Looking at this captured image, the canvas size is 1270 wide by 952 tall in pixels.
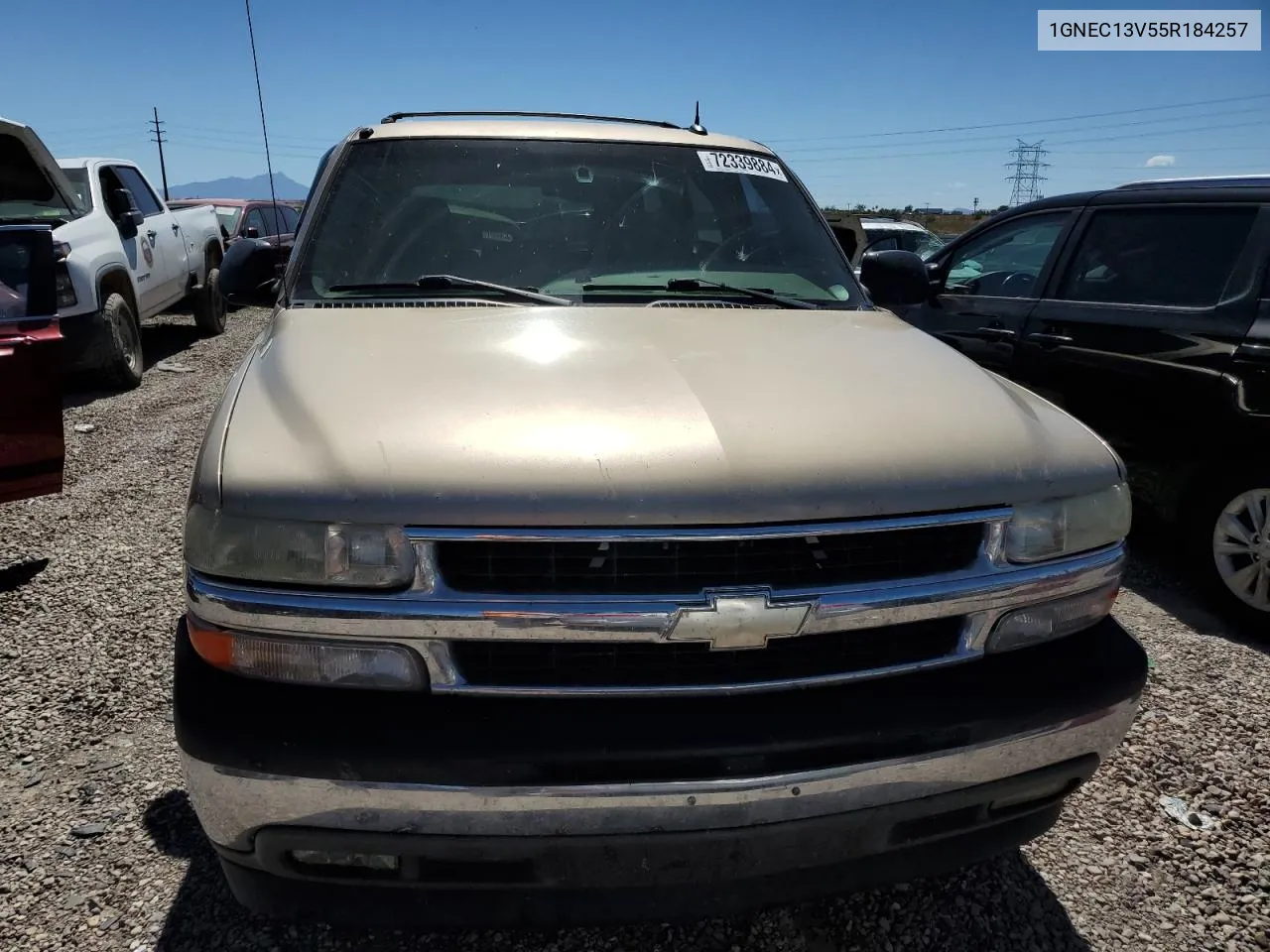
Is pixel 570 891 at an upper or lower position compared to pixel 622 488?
lower

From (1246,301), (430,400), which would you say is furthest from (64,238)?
(1246,301)

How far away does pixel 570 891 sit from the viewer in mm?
1654

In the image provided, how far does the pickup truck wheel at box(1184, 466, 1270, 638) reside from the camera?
3598 mm

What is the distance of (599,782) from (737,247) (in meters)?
2.07

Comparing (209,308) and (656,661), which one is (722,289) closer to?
(656,661)

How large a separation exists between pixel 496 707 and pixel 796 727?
54 centimetres

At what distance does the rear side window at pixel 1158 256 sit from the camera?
3834 mm

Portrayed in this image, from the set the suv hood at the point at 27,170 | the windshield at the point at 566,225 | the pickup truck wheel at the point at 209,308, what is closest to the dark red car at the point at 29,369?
the windshield at the point at 566,225

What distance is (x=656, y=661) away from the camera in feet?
5.49

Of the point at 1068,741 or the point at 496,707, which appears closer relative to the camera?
the point at 496,707

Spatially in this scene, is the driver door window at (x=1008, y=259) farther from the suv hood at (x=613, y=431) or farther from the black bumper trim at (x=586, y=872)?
the black bumper trim at (x=586, y=872)

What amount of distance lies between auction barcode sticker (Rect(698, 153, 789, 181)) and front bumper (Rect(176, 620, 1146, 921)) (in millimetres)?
2068

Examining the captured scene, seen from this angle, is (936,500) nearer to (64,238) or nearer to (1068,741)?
(1068,741)

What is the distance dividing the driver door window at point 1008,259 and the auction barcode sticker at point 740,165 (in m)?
2.08
